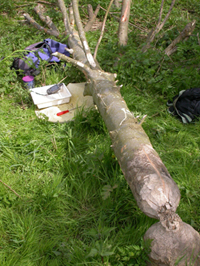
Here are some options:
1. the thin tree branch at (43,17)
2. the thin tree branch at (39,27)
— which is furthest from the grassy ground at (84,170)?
the thin tree branch at (43,17)

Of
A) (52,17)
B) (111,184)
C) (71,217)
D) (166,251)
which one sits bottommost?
(71,217)

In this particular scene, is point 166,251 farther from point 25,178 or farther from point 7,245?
point 25,178

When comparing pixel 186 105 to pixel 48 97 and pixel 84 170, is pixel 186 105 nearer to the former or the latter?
pixel 84 170

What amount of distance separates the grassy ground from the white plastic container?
18 centimetres

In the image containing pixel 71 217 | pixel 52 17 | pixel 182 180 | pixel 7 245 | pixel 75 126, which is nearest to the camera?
pixel 7 245

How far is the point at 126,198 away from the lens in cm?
217

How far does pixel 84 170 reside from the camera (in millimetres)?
2469

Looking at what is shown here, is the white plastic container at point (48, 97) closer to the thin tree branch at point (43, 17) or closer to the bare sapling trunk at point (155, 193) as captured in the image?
the bare sapling trunk at point (155, 193)

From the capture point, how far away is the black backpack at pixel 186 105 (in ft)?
10.6

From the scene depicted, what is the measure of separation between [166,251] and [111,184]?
37.6 inches

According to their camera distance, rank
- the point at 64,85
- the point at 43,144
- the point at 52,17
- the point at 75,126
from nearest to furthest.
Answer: the point at 43,144 → the point at 75,126 → the point at 64,85 → the point at 52,17

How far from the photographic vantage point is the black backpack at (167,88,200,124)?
324 cm

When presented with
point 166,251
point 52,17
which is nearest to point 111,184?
point 166,251

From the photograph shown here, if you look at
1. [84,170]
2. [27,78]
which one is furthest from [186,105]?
[27,78]
